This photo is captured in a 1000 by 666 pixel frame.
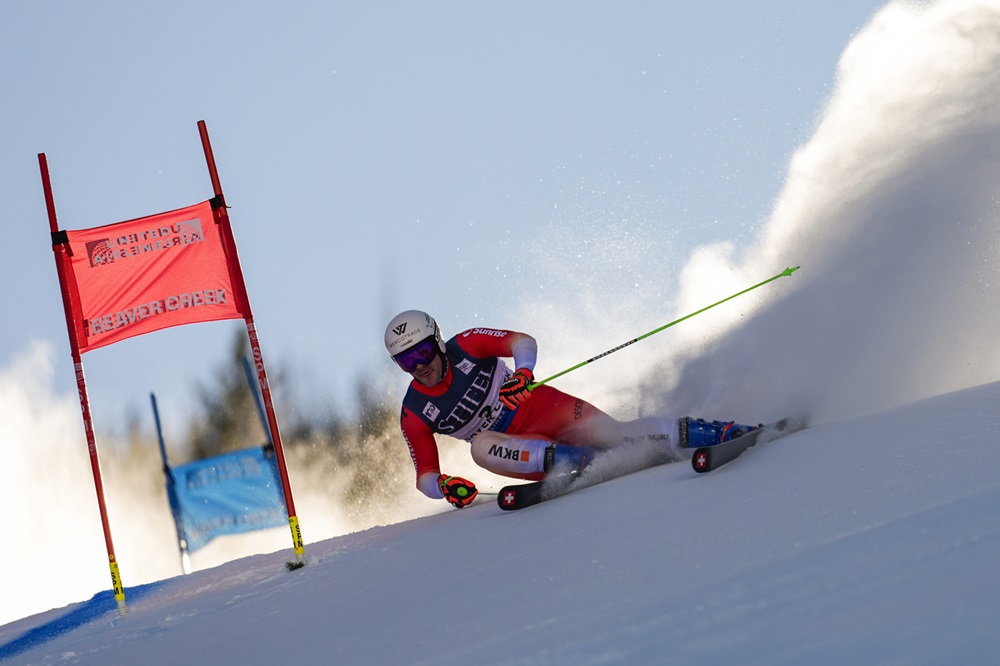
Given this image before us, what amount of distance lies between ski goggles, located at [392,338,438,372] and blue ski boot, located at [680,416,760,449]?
1.40m

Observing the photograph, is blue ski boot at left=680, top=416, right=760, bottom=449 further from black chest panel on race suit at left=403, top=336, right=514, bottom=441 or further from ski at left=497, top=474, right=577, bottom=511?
black chest panel on race suit at left=403, top=336, right=514, bottom=441

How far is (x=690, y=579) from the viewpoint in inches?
93.4

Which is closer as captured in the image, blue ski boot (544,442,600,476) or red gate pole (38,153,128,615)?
blue ski boot (544,442,600,476)

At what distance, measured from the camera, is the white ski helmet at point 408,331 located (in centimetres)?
544

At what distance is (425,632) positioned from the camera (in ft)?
8.84

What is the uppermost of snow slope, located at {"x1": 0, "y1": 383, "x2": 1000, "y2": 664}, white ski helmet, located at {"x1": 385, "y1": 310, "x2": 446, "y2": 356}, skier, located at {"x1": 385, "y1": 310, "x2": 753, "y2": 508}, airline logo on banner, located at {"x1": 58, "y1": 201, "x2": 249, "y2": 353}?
airline logo on banner, located at {"x1": 58, "y1": 201, "x2": 249, "y2": 353}

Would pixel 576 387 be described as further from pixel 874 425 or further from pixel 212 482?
pixel 874 425

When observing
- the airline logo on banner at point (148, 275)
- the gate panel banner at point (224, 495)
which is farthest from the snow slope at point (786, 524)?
the gate panel banner at point (224, 495)

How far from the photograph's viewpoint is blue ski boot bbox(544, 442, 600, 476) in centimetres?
521

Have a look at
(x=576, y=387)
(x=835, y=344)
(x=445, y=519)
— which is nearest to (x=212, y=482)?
(x=576, y=387)

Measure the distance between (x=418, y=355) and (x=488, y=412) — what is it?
1.90ft

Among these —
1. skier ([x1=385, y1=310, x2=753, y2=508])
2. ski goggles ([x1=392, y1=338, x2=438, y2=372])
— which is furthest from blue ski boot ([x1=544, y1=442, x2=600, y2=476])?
ski goggles ([x1=392, y1=338, x2=438, y2=372])

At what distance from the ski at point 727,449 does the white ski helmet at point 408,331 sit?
72.6 inches

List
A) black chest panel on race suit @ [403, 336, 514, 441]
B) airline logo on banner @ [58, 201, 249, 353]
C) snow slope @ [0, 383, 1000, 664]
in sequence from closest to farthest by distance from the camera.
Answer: snow slope @ [0, 383, 1000, 664], black chest panel on race suit @ [403, 336, 514, 441], airline logo on banner @ [58, 201, 249, 353]
